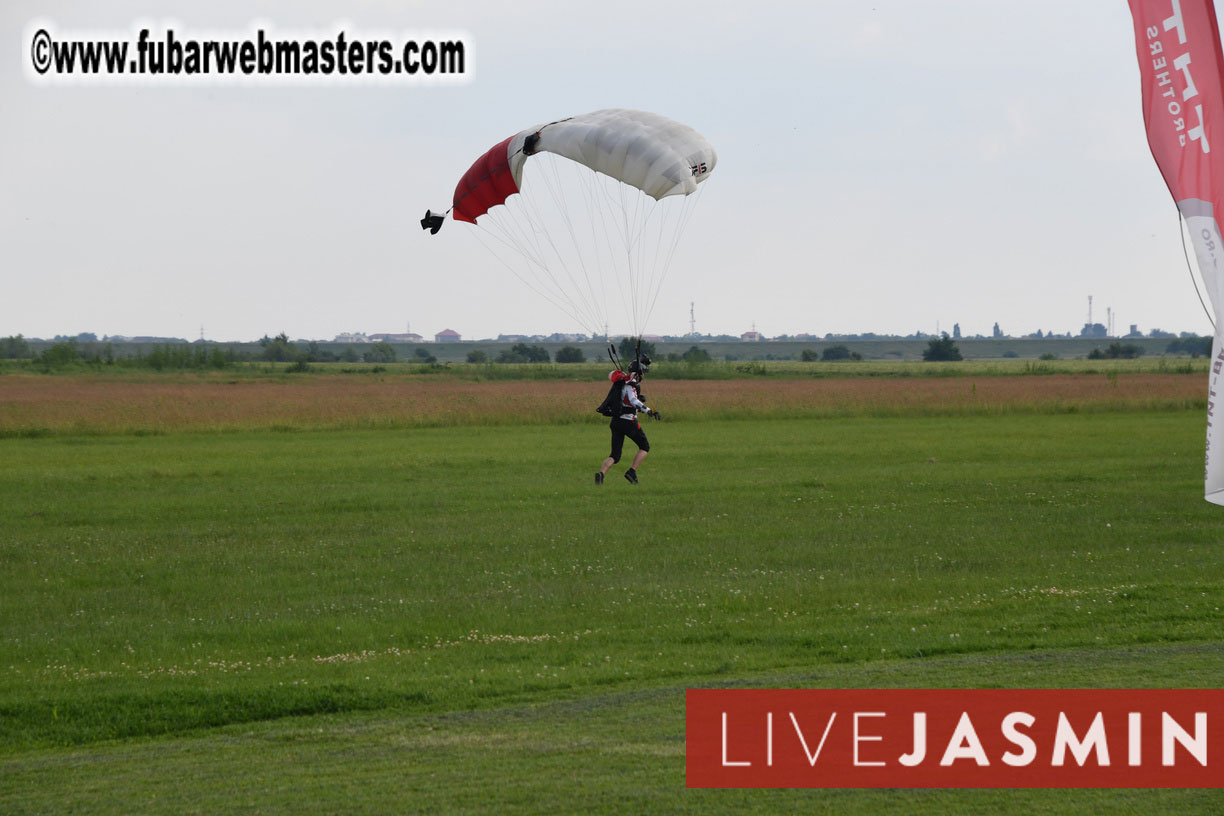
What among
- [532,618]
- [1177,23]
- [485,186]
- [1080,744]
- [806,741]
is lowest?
[532,618]

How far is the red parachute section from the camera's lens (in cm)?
2038

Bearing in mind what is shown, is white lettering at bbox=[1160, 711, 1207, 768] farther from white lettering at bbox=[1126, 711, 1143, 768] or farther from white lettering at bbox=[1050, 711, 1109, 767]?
white lettering at bbox=[1050, 711, 1109, 767]

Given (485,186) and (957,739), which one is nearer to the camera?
(957,739)

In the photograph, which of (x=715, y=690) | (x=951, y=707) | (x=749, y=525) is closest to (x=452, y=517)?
(x=749, y=525)

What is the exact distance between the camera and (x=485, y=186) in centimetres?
2056

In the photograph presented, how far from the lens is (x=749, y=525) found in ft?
62.5

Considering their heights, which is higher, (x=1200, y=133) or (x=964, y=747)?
→ (x=1200, y=133)

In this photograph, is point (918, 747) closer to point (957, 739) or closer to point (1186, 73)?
point (957, 739)

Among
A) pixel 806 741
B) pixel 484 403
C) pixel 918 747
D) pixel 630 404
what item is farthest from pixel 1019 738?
pixel 484 403

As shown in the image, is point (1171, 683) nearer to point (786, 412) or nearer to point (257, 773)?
point (257, 773)

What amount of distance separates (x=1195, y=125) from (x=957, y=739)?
13.4ft

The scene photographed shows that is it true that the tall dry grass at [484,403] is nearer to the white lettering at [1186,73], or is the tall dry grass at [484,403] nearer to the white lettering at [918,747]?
the white lettering at [918,747]

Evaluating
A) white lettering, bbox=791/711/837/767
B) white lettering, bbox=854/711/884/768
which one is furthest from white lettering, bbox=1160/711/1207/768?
white lettering, bbox=791/711/837/767

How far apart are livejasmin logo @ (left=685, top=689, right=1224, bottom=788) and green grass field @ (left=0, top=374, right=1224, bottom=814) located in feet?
0.94
